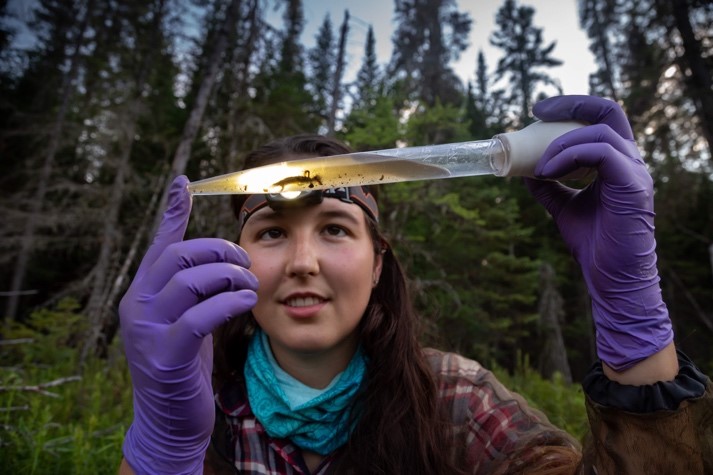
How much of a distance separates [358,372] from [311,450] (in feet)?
1.37

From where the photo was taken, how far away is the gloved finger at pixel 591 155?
53.9 inches

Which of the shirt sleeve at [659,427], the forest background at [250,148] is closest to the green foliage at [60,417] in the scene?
the forest background at [250,148]

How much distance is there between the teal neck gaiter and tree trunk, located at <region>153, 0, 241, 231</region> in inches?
283

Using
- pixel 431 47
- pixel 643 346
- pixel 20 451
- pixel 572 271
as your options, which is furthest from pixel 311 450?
pixel 572 271

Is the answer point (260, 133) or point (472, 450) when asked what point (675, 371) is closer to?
point (472, 450)

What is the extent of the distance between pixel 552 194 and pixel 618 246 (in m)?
0.38

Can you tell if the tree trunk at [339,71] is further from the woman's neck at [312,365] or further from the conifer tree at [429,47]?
the woman's neck at [312,365]

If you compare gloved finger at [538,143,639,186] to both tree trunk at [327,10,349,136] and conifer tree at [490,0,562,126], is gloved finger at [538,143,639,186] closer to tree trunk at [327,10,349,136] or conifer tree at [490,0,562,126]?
tree trunk at [327,10,349,136]

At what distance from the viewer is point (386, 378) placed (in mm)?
2066

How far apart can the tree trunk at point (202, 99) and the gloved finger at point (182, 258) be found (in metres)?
7.37

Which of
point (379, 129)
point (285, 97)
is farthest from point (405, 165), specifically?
point (285, 97)

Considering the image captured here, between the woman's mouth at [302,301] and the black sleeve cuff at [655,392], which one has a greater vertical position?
the woman's mouth at [302,301]

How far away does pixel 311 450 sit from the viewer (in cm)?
193

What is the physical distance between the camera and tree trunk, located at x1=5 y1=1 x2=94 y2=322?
12266 mm
